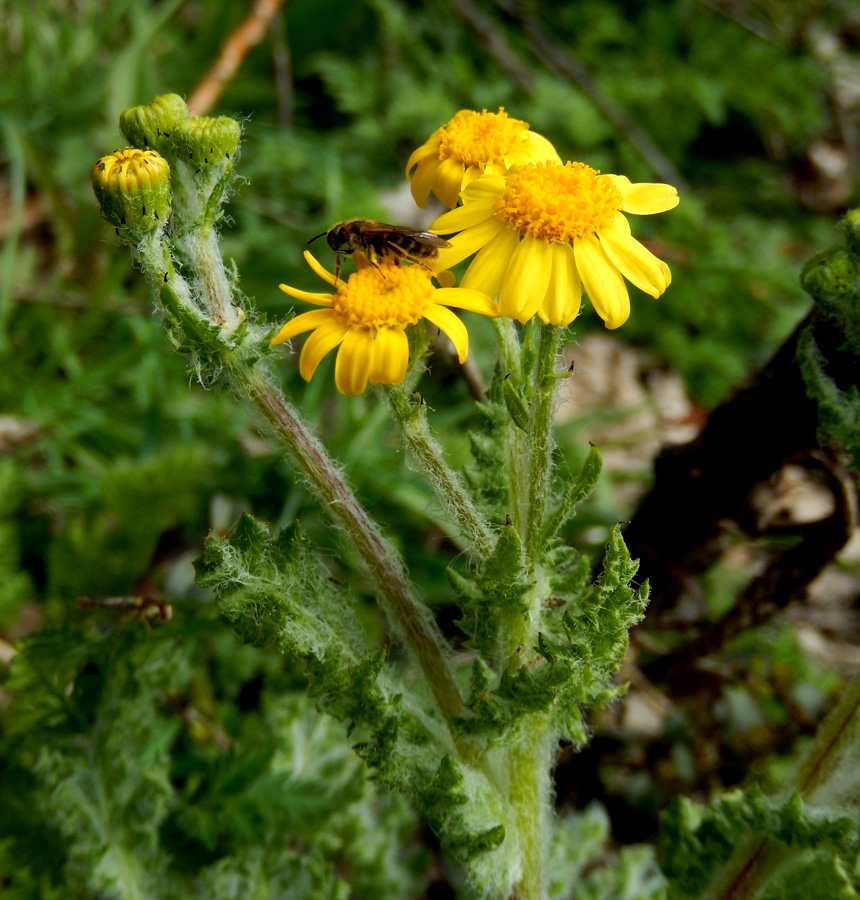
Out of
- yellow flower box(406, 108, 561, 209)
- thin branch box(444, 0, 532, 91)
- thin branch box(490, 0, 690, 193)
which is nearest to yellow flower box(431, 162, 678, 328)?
yellow flower box(406, 108, 561, 209)

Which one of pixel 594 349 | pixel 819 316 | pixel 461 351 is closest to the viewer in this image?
pixel 461 351

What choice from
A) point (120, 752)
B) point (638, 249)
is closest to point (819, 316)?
point (638, 249)

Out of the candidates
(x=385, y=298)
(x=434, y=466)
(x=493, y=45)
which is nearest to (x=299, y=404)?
(x=434, y=466)

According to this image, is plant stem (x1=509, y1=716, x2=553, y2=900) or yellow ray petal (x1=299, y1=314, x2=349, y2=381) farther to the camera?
plant stem (x1=509, y1=716, x2=553, y2=900)

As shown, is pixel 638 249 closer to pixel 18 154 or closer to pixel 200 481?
pixel 200 481

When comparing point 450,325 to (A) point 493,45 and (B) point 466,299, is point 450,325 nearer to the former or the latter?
(B) point 466,299

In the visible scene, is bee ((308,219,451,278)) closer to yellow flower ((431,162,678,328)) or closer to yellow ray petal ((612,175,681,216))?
yellow flower ((431,162,678,328))

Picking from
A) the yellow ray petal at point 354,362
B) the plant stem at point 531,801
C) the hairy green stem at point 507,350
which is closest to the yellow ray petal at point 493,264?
the hairy green stem at point 507,350
